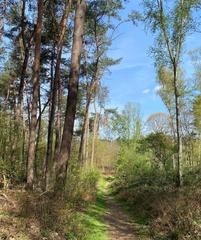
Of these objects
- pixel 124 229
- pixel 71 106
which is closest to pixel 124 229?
pixel 124 229

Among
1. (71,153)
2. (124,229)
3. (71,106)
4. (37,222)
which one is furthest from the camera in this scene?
(71,153)

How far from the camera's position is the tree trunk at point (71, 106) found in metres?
10.0

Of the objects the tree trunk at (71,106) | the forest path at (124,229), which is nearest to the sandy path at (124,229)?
the forest path at (124,229)

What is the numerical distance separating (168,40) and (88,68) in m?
11.6

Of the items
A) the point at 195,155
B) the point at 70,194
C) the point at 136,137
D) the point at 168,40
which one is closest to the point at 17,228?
the point at 70,194

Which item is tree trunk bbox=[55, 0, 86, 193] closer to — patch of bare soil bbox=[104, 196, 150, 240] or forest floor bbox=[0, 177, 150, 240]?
forest floor bbox=[0, 177, 150, 240]

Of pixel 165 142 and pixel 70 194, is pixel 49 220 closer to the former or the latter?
pixel 70 194

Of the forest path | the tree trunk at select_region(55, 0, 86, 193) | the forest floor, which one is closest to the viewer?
the forest floor

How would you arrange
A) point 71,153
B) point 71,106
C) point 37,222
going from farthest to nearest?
point 71,153, point 71,106, point 37,222

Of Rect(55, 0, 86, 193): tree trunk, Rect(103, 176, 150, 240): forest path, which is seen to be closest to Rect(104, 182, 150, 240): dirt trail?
Rect(103, 176, 150, 240): forest path

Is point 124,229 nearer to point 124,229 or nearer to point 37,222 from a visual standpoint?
point 124,229

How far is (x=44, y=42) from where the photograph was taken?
1861 centimetres

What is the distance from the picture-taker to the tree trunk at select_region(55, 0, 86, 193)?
1000cm

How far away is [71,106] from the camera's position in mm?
10531
